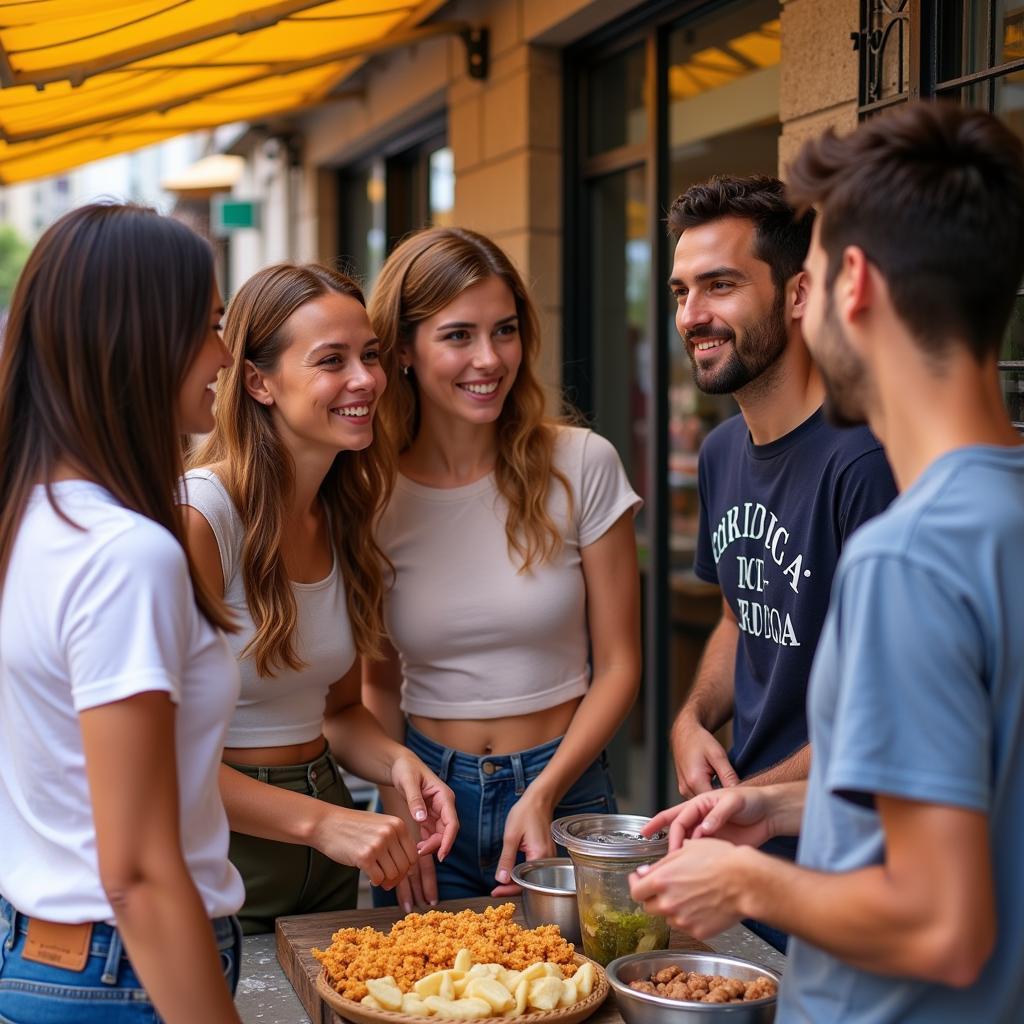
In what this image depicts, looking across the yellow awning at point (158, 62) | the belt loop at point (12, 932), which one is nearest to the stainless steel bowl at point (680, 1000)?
the belt loop at point (12, 932)

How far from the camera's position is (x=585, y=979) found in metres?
1.87

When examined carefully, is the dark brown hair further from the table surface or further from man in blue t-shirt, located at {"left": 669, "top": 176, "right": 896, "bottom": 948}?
man in blue t-shirt, located at {"left": 669, "top": 176, "right": 896, "bottom": 948}

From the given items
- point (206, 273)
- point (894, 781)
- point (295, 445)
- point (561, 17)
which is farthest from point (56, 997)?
point (561, 17)

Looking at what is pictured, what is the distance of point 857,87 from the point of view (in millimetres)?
3051

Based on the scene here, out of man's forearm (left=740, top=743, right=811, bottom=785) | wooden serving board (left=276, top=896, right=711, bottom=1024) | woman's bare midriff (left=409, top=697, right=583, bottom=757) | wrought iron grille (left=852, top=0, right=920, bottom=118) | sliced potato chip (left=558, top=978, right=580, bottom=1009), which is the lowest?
wooden serving board (left=276, top=896, right=711, bottom=1024)

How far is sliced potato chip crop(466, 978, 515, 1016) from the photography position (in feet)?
5.88

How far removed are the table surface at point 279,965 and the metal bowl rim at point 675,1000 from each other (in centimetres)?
17

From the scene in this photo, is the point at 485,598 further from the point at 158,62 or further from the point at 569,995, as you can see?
the point at 158,62

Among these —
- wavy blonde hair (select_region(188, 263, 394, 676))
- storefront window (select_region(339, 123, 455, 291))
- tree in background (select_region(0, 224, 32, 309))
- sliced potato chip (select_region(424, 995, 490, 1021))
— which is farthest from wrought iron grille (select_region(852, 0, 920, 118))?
tree in background (select_region(0, 224, 32, 309))

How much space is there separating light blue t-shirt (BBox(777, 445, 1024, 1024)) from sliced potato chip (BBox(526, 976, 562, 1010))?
0.63m

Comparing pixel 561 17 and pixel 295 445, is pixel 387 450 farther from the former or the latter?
pixel 561 17

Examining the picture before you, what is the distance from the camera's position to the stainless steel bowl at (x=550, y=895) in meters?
2.13

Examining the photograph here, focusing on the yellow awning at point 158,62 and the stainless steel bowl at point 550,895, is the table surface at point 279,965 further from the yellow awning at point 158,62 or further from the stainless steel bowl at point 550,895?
the yellow awning at point 158,62

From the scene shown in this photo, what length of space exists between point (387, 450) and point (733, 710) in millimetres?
947
